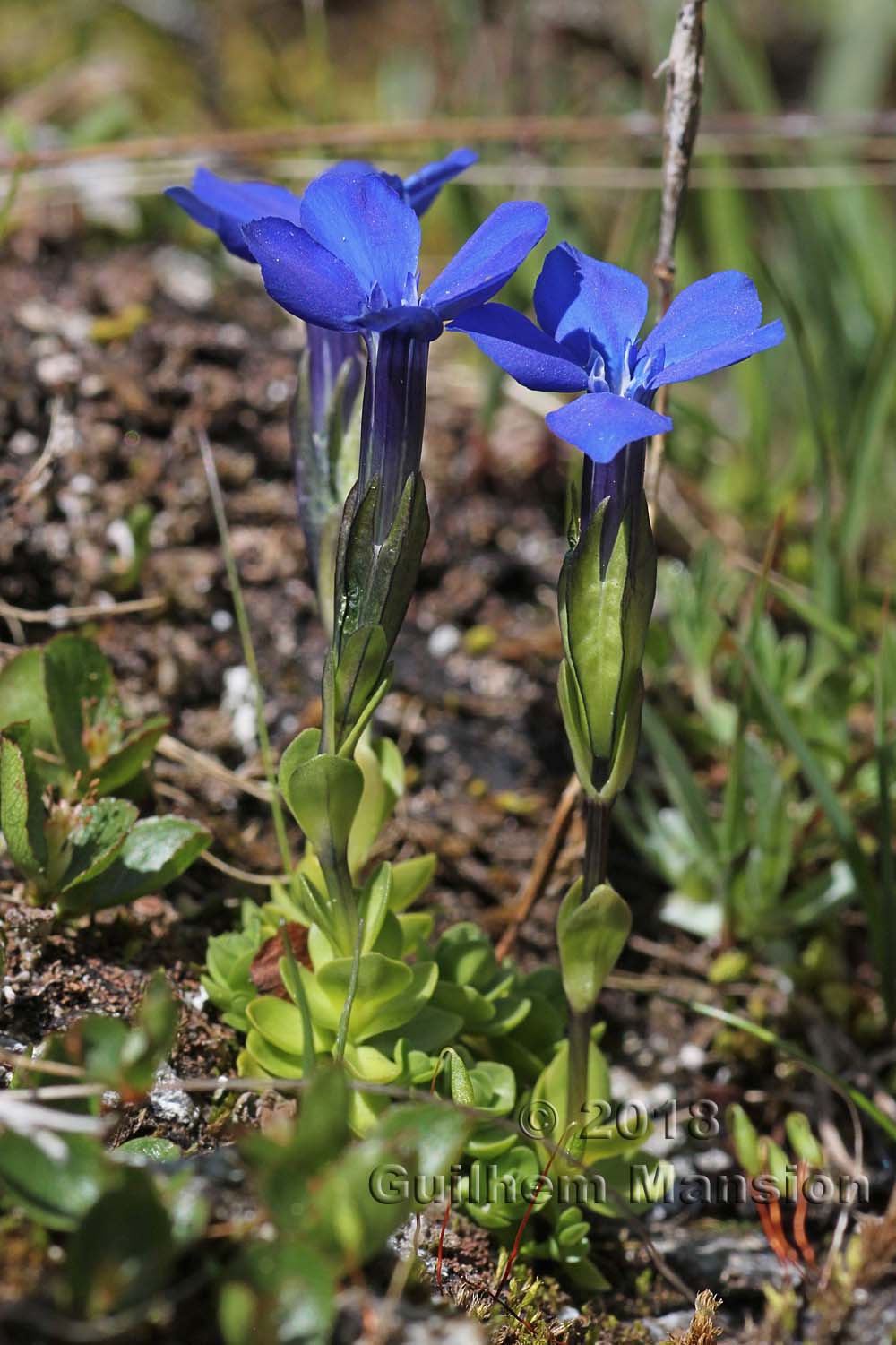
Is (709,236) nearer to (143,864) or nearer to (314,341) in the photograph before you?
(314,341)

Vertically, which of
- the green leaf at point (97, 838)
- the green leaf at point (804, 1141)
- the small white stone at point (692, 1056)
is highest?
the green leaf at point (97, 838)

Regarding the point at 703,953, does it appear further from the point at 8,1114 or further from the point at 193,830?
the point at 8,1114

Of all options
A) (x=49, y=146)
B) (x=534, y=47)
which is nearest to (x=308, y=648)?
(x=49, y=146)

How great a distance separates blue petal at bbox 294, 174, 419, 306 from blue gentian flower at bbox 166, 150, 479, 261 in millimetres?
225

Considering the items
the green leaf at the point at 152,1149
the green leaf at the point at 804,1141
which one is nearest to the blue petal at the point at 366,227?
the green leaf at the point at 152,1149

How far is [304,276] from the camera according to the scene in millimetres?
1399

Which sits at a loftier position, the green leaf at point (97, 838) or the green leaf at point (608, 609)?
the green leaf at point (608, 609)

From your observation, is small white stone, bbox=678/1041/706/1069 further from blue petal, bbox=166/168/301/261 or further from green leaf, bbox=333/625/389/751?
blue petal, bbox=166/168/301/261

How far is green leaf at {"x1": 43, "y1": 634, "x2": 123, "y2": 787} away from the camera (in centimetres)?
197

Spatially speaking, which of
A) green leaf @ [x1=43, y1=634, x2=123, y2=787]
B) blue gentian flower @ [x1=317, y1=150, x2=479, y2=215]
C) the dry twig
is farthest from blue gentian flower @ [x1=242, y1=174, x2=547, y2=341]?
green leaf @ [x1=43, y1=634, x2=123, y2=787]

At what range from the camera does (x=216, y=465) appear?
2.83 meters

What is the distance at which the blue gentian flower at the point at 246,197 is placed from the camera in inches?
69.8

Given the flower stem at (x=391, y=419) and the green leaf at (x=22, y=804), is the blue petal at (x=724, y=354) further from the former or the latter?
the green leaf at (x=22, y=804)

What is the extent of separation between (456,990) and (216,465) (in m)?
1.52
